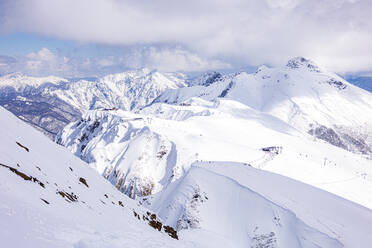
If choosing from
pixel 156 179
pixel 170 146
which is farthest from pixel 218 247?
pixel 170 146

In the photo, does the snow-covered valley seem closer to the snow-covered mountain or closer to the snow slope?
the snow-covered mountain

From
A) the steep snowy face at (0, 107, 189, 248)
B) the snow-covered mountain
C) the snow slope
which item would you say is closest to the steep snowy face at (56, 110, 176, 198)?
the snow slope

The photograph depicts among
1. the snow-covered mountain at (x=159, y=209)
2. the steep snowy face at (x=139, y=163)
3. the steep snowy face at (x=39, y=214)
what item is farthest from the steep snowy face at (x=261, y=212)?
the steep snowy face at (x=139, y=163)

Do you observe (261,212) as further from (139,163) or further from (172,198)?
(139,163)

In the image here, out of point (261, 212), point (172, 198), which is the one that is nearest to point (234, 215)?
point (261, 212)

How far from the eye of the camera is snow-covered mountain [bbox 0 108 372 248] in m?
10.4

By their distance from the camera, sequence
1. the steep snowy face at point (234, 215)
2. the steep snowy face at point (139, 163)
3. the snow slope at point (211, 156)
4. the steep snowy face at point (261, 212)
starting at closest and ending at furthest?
1. the steep snowy face at point (261, 212)
2. the steep snowy face at point (234, 215)
3. the snow slope at point (211, 156)
4. the steep snowy face at point (139, 163)

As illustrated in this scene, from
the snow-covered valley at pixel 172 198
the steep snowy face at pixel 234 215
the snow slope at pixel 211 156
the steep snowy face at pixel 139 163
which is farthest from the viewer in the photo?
the steep snowy face at pixel 139 163

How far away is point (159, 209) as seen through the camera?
1961 inches

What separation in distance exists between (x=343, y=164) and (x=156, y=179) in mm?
125917

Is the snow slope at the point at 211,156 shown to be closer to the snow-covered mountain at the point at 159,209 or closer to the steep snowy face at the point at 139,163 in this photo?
the steep snowy face at the point at 139,163

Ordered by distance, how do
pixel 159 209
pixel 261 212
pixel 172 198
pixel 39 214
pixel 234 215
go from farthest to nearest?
pixel 159 209
pixel 172 198
pixel 234 215
pixel 261 212
pixel 39 214

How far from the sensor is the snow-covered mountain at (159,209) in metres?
10.4

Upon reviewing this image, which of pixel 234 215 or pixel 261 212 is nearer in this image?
pixel 261 212
